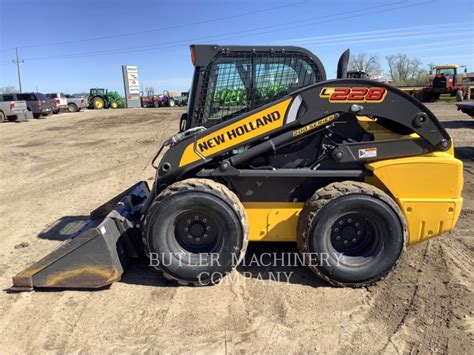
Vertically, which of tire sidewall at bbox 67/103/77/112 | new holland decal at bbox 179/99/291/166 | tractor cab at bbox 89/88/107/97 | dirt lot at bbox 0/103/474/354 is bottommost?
dirt lot at bbox 0/103/474/354

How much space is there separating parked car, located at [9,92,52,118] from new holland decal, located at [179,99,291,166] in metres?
28.6

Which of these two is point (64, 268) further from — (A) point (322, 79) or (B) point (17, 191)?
(B) point (17, 191)

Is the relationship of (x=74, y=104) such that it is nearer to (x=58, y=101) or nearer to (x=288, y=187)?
(x=58, y=101)

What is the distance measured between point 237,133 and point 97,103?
1699 inches

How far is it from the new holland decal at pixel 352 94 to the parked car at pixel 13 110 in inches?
1076

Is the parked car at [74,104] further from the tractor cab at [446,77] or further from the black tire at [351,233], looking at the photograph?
the black tire at [351,233]

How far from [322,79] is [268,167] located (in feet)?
3.47

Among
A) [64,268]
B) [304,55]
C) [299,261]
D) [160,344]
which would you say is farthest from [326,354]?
[304,55]

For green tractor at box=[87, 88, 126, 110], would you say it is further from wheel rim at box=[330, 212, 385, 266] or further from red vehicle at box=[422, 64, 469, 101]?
wheel rim at box=[330, 212, 385, 266]

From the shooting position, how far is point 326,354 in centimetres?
307

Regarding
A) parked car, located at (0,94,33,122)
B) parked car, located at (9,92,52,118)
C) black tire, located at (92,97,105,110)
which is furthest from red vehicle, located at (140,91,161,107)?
parked car, located at (0,94,33,122)

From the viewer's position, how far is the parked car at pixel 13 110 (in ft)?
87.4

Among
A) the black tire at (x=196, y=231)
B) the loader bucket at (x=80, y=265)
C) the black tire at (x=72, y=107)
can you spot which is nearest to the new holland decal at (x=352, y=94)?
the black tire at (x=196, y=231)

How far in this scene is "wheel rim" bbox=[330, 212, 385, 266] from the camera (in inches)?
158
